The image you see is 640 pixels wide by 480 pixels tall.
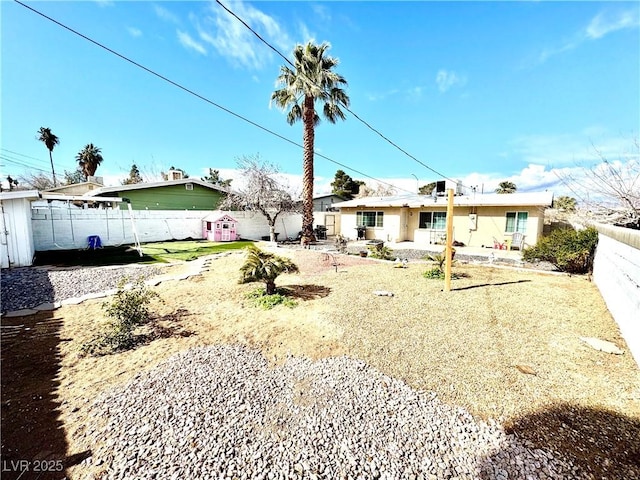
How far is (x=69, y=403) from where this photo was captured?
120 inches

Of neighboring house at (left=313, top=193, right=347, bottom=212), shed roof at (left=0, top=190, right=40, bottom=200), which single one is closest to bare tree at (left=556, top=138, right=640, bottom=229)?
shed roof at (left=0, top=190, right=40, bottom=200)

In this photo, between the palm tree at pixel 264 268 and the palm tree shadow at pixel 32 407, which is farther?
the palm tree at pixel 264 268

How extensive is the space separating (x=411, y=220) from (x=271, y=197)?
385 inches

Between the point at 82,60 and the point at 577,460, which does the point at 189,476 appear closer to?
the point at 577,460

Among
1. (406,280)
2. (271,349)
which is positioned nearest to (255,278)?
(271,349)

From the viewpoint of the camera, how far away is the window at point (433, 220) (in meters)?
16.9

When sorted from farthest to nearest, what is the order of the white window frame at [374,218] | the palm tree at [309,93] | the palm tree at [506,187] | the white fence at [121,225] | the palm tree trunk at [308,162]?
the palm tree at [506,187], the white window frame at [374,218], the palm tree trunk at [308,162], the palm tree at [309,93], the white fence at [121,225]

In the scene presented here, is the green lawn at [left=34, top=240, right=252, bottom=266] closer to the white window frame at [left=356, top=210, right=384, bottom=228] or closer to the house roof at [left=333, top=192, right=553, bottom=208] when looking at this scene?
the white window frame at [left=356, top=210, right=384, bottom=228]

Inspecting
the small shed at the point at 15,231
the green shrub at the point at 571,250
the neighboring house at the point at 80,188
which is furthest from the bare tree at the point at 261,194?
the neighboring house at the point at 80,188

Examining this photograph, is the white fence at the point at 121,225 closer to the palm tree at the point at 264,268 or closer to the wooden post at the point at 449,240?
the palm tree at the point at 264,268

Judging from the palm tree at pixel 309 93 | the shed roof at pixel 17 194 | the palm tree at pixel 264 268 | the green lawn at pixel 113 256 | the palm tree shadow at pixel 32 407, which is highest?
the palm tree at pixel 309 93

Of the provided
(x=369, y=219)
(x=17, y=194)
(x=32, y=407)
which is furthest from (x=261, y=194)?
(x=32, y=407)

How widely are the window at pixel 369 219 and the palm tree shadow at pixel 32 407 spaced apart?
55.1 feet

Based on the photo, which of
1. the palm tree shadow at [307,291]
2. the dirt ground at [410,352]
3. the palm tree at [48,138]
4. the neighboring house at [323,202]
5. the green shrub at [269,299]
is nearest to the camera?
the dirt ground at [410,352]
